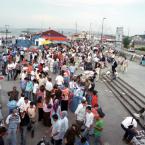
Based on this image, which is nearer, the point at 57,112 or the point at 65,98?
the point at 57,112

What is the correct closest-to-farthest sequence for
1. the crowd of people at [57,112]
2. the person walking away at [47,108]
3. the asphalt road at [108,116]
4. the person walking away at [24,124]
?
the crowd of people at [57,112] < the person walking away at [24,124] < the asphalt road at [108,116] < the person walking away at [47,108]

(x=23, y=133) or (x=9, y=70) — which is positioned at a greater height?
(x=9, y=70)

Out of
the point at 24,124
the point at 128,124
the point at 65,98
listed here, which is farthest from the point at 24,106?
the point at 128,124

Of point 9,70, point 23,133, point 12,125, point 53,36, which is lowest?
point 23,133

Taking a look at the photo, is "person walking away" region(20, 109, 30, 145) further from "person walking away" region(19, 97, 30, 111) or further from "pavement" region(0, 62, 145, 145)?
"person walking away" region(19, 97, 30, 111)

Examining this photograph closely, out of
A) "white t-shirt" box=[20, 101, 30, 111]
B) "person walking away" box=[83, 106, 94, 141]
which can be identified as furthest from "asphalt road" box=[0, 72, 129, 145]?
"white t-shirt" box=[20, 101, 30, 111]

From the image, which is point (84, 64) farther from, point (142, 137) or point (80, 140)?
point (80, 140)

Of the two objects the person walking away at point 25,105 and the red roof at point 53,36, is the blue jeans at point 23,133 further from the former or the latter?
the red roof at point 53,36

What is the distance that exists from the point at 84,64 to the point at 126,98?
499 inches

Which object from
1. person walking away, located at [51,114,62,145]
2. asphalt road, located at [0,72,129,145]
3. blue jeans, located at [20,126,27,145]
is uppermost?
person walking away, located at [51,114,62,145]

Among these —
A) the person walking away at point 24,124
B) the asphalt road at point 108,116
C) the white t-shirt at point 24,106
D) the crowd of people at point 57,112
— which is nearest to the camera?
the crowd of people at point 57,112

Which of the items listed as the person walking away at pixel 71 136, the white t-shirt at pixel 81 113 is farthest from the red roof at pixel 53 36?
the person walking away at pixel 71 136

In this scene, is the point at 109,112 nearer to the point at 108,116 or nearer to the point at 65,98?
the point at 108,116

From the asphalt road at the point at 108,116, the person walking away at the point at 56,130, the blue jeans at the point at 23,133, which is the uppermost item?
the person walking away at the point at 56,130
